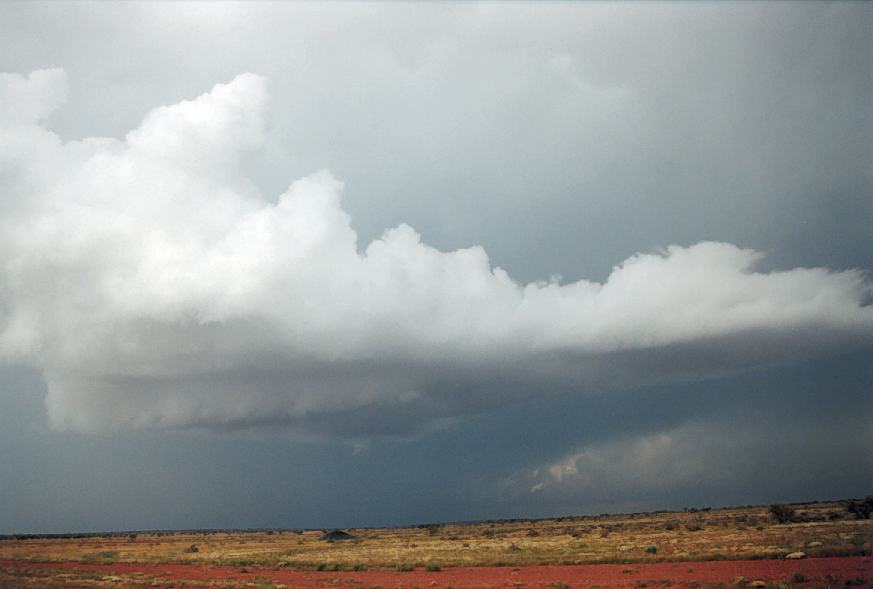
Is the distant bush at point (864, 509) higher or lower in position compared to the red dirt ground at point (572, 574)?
lower

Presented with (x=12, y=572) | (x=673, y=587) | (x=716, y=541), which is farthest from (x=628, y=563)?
(x=12, y=572)

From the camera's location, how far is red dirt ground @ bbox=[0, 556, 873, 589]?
41844mm

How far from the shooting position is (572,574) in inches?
1900

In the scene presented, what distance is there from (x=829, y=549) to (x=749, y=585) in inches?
721

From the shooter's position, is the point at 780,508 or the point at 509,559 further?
the point at 780,508

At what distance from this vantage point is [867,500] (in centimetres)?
10119

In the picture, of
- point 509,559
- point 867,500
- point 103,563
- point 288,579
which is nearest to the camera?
point 288,579

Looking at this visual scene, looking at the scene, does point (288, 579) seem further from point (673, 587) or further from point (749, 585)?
point (749, 585)

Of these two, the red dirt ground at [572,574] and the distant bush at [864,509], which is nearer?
the red dirt ground at [572,574]

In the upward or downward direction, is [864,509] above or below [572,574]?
below

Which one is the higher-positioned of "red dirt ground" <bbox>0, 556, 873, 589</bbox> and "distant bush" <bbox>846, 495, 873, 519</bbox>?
"red dirt ground" <bbox>0, 556, 873, 589</bbox>

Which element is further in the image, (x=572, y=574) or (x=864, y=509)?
(x=864, y=509)

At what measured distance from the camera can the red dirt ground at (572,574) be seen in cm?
4184

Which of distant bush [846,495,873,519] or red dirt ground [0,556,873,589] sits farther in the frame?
distant bush [846,495,873,519]
